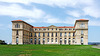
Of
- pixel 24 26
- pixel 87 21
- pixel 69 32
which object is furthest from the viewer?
pixel 69 32

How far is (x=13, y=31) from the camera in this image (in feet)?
196

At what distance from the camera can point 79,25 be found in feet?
189

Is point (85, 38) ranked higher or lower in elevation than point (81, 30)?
lower

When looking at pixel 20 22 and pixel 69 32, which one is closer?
pixel 20 22

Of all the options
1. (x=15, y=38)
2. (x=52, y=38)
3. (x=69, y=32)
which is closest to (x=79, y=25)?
(x=69, y=32)

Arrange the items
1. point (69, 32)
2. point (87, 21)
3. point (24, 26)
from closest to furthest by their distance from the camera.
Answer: point (87, 21), point (24, 26), point (69, 32)

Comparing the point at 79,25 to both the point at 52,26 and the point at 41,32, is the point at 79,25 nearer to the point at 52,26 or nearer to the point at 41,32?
the point at 52,26

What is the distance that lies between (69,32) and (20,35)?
28.5m

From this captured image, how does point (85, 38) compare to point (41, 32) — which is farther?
point (41, 32)

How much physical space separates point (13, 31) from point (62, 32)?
27887 mm

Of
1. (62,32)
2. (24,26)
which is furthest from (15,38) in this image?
(62,32)

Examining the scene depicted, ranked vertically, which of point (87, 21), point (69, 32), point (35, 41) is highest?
point (87, 21)

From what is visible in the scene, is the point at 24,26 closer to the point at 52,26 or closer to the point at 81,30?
the point at 52,26

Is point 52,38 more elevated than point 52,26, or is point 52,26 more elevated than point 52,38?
point 52,26
